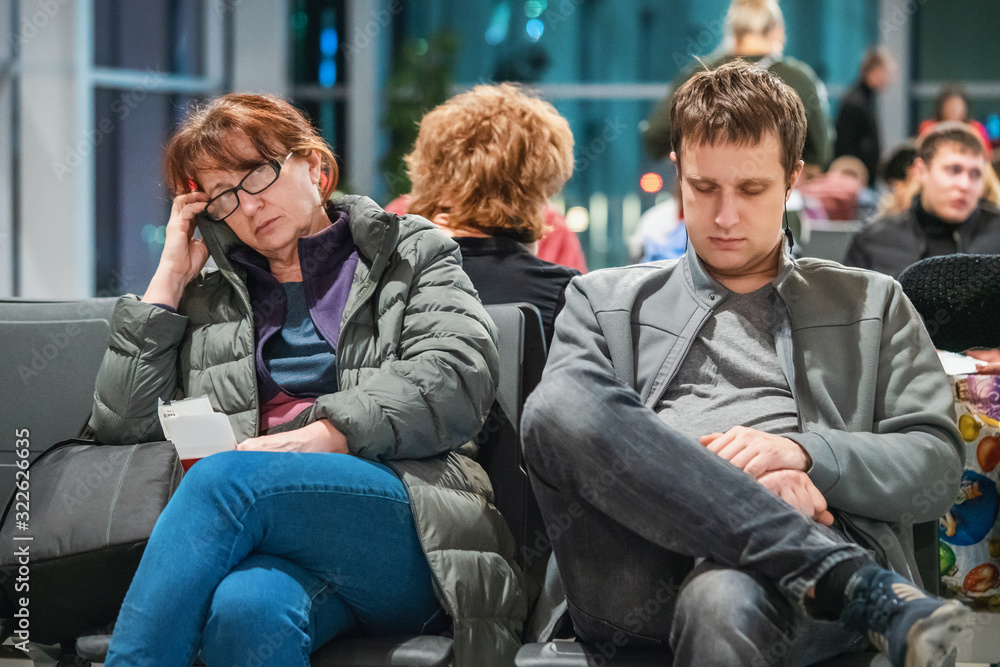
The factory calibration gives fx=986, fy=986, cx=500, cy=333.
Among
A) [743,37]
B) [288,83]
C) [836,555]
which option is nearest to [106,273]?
[288,83]

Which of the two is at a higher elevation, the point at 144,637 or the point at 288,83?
the point at 288,83

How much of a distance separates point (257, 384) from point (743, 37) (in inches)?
95.9

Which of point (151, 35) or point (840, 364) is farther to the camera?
point (151, 35)

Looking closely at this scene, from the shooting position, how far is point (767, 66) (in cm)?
292

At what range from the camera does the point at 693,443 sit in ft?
4.71

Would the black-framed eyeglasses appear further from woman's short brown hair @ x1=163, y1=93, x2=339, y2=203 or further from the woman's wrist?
the woman's wrist

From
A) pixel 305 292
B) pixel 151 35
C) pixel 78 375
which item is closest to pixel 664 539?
pixel 305 292

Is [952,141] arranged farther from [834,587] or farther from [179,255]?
[179,255]

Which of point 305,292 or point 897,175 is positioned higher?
point 897,175

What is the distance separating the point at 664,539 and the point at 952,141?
8.48ft

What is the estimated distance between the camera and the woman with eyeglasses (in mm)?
1477

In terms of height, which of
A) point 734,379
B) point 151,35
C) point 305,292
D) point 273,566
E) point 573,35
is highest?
point 573,35

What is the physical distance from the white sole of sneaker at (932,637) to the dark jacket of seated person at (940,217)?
233 centimetres

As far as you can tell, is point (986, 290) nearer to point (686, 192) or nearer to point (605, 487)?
point (686, 192)
